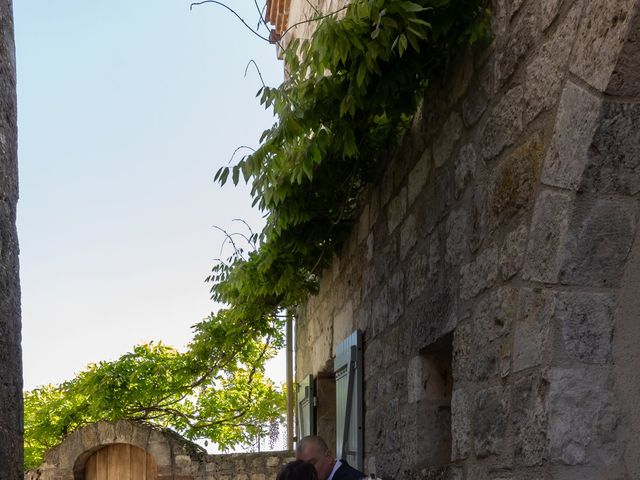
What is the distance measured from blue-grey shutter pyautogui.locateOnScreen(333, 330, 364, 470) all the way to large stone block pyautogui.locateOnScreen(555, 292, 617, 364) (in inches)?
96.4

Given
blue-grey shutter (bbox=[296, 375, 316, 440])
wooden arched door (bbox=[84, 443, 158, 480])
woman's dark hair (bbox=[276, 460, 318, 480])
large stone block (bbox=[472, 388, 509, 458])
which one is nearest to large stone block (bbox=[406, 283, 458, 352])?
large stone block (bbox=[472, 388, 509, 458])

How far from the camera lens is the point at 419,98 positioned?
3.78 m

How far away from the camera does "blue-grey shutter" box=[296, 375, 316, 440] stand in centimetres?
679

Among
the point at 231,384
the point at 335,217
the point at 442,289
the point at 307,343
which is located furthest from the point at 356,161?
the point at 231,384

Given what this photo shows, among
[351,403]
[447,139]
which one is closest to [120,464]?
[351,403]

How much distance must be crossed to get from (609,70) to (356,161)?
7.69ft

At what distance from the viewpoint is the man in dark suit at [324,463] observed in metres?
3.84

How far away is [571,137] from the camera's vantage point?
93.4 inches

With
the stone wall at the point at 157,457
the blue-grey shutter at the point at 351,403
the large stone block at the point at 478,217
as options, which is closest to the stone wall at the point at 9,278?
the large stone block at the point at 478,217

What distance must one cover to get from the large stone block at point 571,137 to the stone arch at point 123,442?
6225mm

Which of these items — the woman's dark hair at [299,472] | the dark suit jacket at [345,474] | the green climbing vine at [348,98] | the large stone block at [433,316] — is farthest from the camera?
the dark suit jacket at [345,474]

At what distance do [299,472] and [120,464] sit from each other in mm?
5089

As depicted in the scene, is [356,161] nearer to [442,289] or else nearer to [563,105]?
[442,289]

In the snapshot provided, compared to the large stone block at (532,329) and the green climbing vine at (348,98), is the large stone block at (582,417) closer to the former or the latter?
the large stone block at (532,329)
